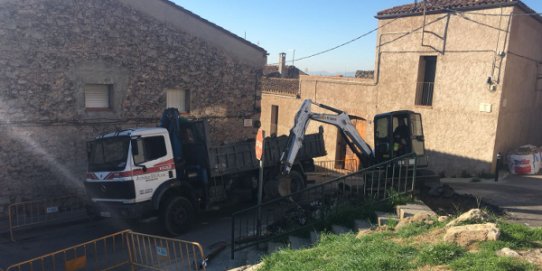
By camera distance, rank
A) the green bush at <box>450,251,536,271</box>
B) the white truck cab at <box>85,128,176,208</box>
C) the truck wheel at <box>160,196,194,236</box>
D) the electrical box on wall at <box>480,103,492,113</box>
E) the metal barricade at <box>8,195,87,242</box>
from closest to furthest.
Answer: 1. the green bush at <box>450,251,536,271</box>
2. the white truck cab at <box>85,128,176,208</box>
3. the truck wheel at <box>160,196,194,236</box>
4. the metal barricade at <box>8,195,87,242</box>
5. the electrical box on wall at <box>480,103,492,113</box>

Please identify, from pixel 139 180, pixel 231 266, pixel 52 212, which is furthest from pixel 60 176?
pixel 231 266

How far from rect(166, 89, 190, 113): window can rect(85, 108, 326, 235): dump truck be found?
3417 mm

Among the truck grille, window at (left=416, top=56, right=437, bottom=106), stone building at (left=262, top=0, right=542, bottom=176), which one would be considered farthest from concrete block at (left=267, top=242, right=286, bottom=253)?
window at (left=416, top=56, right=437, bottom=106)

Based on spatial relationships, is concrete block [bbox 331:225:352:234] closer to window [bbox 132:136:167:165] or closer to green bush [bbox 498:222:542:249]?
green bush [bbox 498:222:542:249]

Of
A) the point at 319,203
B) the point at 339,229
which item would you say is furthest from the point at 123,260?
the point at 339,229

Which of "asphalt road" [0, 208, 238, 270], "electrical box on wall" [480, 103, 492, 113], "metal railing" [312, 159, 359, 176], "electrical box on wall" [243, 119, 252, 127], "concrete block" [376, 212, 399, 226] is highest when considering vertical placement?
"electrical box on wall" [480, 103, 492, 113]

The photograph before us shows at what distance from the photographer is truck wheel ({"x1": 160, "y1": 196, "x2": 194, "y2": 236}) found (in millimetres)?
9734

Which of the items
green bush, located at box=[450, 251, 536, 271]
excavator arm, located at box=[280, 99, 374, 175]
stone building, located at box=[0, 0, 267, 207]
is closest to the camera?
green bush, located at box=[450, 251, 536, 271]

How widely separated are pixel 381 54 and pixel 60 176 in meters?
12.6

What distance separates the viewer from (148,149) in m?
9.71

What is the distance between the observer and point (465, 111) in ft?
46.6

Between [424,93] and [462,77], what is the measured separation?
179 cm

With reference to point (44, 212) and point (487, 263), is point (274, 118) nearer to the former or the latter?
point (44, 212)

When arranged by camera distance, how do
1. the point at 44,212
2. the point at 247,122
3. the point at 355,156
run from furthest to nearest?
the point at 355,156, the point at 247,122, the point at 44,212
